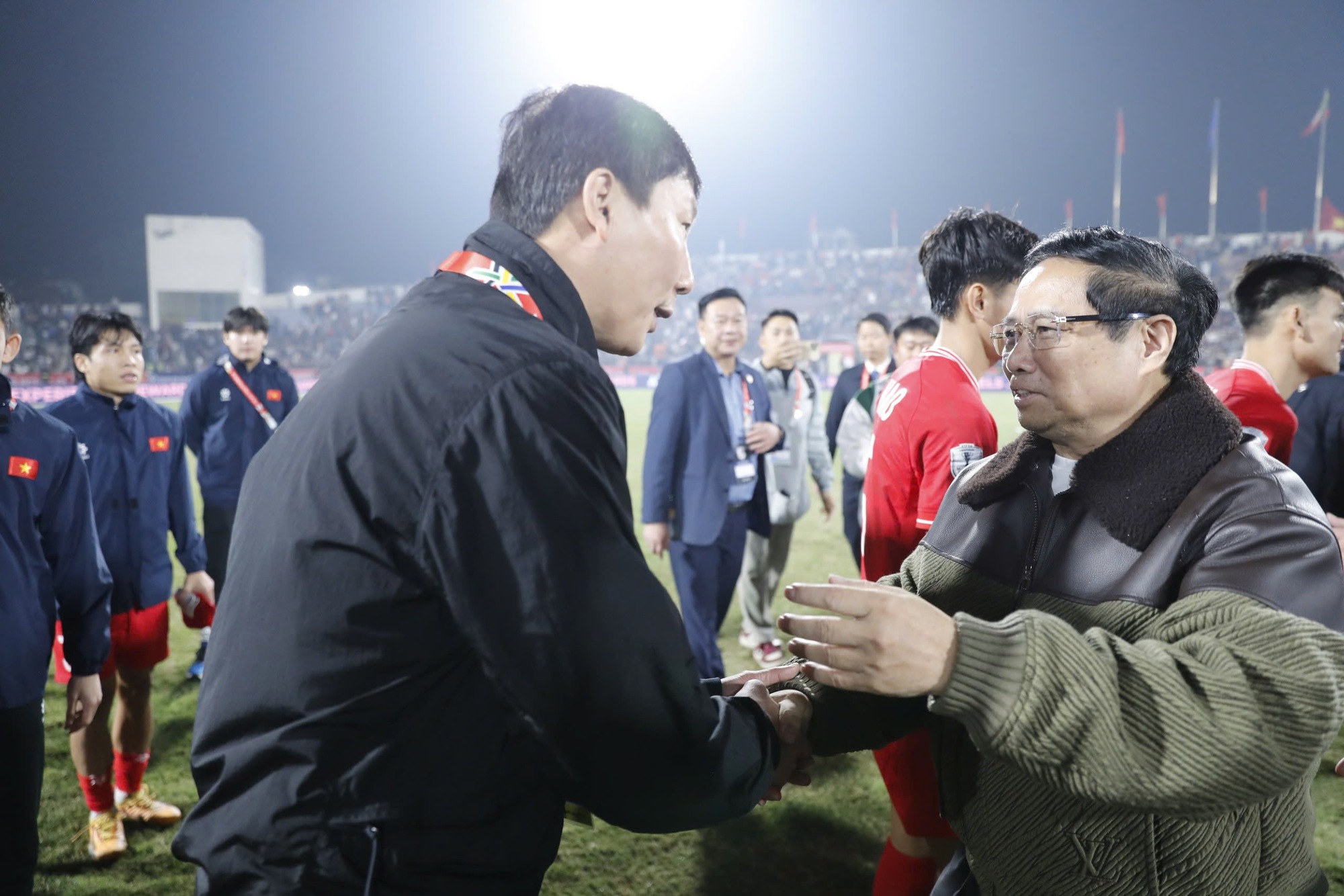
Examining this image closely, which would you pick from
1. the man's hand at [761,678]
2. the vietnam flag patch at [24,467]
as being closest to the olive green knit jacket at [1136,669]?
the man's hand at [761,678]

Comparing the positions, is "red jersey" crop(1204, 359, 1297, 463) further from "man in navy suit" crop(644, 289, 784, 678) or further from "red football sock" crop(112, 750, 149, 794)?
"red football sock" crop(112, 750, 149, 794)

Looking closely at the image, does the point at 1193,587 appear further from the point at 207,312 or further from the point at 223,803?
the point at 207,312

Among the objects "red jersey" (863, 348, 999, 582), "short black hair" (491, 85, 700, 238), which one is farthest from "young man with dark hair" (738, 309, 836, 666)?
"short black hair" (491, 85, 700, 238)

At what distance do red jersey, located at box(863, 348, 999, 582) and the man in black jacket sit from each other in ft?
5.56

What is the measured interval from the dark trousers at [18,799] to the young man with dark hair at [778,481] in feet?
13.5

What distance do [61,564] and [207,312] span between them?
147ft

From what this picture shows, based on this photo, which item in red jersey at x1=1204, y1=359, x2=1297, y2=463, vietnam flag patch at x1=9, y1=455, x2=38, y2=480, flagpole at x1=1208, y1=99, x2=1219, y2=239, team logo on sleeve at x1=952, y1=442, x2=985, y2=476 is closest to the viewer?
team logo on sleeve at x1=952, y1=442, x2=985, y2=476

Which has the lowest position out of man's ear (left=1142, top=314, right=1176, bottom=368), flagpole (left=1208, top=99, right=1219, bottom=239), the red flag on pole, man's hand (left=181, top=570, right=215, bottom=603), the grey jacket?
man's hand (left=181, top=570, right=215, bottom=603)

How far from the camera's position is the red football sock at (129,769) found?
3.62 m

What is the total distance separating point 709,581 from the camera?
4.98m

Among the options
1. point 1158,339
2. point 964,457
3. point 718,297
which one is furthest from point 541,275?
point 718,297

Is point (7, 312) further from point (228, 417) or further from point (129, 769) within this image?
point (228, 417)

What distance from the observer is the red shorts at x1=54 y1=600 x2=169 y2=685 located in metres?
3.70

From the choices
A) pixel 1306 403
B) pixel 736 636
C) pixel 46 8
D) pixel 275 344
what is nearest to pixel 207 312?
pixel 275 344
